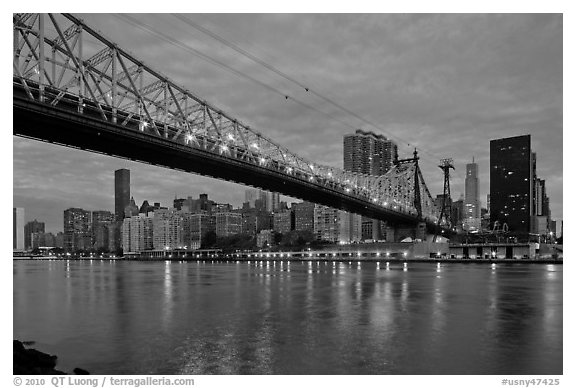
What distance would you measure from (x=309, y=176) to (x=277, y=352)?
5369 cm

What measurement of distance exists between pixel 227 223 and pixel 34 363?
182 m

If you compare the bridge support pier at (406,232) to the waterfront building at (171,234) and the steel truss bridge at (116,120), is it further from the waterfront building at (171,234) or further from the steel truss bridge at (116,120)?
the waterfront building at (171,234)

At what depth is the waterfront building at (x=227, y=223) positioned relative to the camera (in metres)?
192

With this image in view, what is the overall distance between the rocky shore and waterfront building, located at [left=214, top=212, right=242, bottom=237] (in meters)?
177

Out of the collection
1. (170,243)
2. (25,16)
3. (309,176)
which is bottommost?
(170,243)

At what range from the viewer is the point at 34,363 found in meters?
12.0


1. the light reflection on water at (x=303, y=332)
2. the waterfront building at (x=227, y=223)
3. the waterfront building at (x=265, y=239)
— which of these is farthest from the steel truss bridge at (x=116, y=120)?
the waterfront building at (x=227, y=223)

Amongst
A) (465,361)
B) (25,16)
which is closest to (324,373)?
(465,361)

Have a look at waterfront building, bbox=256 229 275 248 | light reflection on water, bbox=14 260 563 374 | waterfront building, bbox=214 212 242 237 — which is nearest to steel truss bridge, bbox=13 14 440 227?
light reflection on water, bbox=14 260 563 374

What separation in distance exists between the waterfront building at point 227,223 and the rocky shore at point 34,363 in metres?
177
